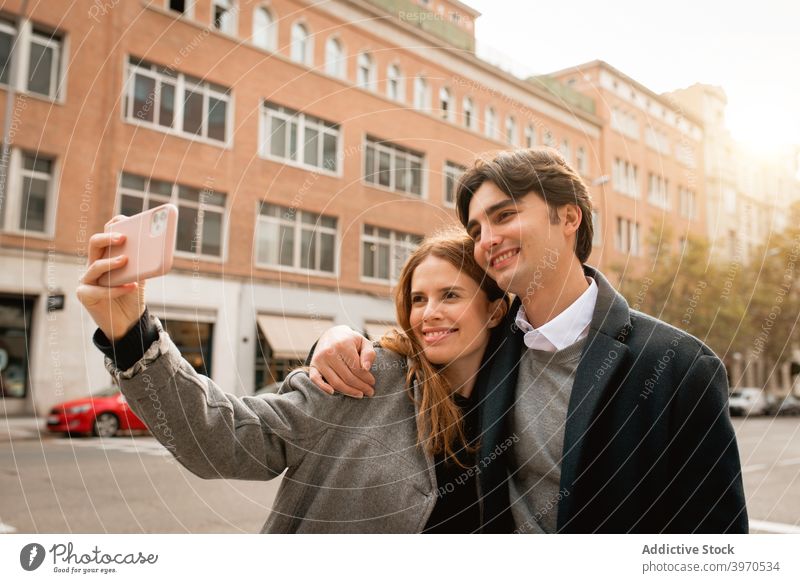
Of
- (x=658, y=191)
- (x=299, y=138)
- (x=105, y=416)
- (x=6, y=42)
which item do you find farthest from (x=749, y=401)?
(x=105, y=416)

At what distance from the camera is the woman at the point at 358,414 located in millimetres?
1148

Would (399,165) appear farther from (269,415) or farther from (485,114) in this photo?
(269,415)

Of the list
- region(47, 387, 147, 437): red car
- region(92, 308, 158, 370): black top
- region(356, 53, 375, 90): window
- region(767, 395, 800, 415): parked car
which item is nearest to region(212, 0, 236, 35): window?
region(356, 53, 375, 90): window

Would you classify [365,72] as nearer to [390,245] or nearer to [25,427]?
[390,245]

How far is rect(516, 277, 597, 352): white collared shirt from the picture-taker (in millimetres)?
1493

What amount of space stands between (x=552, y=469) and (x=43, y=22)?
68.6 inches

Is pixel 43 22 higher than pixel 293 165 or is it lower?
higher

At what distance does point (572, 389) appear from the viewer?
142 centimetres

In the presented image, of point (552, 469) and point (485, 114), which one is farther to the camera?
point (485, 114)

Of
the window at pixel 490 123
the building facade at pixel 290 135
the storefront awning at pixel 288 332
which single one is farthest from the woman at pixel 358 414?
the window at pixel 490 123

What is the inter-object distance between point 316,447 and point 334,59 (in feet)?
5.14

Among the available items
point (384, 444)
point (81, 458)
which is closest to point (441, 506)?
point (384, 444)
